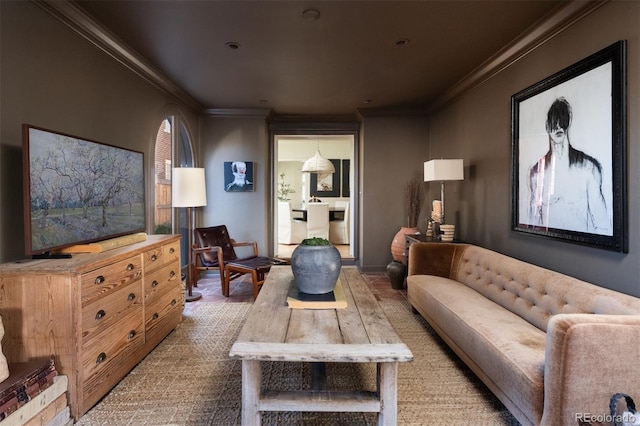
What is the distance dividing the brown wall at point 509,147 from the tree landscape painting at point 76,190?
Result: 3457mm

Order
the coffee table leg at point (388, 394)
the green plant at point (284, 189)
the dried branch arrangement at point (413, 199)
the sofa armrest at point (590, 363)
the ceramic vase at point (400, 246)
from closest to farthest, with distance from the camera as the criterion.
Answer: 1. the sofa armrest at point (590, 363)
2. the coffee table leg at point (388, 394)
3. the ceramic vase at point (400, 246)
4. the dried branch arrangement at point (413, 199)
5. the green plant at point (284, 189)

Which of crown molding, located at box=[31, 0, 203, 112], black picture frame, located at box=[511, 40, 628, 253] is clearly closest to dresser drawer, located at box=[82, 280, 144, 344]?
crown molding, located at box=[31, 0, 203, 112]

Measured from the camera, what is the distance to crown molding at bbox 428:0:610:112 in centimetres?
225

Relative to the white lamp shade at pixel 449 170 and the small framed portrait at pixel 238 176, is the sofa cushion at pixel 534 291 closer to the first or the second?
the white lamp shade at pixel 449 170

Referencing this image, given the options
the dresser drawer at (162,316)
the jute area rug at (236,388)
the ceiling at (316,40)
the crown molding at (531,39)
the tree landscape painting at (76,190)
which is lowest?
the jute area rug at (236,388)

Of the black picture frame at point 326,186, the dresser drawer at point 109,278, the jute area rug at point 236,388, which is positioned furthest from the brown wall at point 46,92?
the black picture frame at point 326,186

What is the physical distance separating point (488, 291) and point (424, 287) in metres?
0.53

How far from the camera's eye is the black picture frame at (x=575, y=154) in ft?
6.50

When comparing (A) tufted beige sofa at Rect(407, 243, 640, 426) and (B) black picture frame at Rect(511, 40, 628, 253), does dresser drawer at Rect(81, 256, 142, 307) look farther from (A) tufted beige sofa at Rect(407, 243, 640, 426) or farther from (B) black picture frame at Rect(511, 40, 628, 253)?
(B) black picture frame at Rect(511, 40, 628, 253)

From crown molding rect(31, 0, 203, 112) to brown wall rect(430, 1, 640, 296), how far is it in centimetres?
358

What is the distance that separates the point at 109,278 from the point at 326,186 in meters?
7.95

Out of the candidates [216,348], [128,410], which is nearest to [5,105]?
[128,410]

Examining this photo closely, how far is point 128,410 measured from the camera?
1900 mm

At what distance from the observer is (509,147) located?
3129 mm
